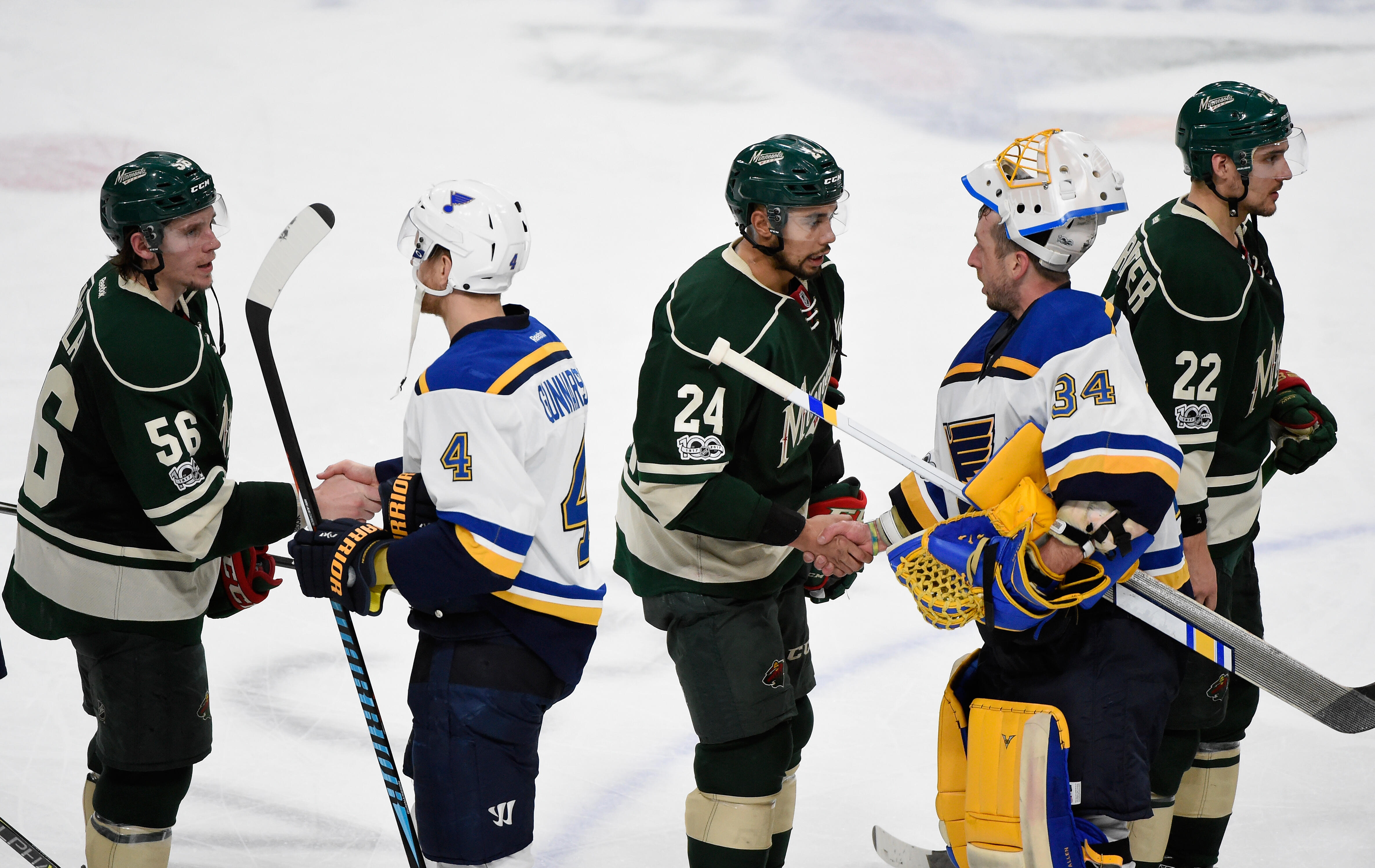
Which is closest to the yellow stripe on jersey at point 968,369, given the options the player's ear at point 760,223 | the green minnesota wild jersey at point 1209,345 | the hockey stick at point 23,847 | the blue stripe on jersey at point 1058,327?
the blue stripe on jersey at point 1058,327

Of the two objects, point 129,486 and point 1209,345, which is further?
point 1209,345

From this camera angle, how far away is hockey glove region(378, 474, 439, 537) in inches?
104

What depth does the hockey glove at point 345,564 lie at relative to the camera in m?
2.63

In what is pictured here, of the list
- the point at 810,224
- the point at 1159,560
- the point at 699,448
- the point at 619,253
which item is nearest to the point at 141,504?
the point at 699,448

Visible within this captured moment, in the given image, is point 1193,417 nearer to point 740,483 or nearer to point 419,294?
point 740,483

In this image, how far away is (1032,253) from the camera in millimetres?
2729

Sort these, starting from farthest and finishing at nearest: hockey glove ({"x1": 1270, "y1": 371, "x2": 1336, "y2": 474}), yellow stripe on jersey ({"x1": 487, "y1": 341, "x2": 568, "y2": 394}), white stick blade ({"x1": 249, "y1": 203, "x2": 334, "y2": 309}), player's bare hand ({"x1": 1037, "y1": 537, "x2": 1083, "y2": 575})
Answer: hockey glove ({"x1": 1270, "y1": 371, "x2": 1336, "y2": 474}) < white stick blade ({"x1": 249, "y1": 203, "x2": 334, "y2": 309}) < yellow stripe on jersey ({"x1": 487, "y1": 341, "x2": 568, "y2": 394}) < player's bare hand ({"x1": 1037, "y1": 537, "x2": 1083, "y2": 575})

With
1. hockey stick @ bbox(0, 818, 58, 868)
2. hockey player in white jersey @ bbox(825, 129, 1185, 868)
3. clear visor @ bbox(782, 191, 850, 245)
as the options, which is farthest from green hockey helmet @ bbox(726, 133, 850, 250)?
hockey stick @ bbox(0, 818, 58, 868)

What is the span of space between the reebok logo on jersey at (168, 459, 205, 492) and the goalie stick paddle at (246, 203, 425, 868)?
0.64 ft

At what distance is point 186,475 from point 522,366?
2.57ft

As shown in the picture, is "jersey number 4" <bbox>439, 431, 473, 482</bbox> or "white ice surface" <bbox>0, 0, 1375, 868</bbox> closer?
"jersey number 4" <bbox>439, 431, 473, 482</bbox>

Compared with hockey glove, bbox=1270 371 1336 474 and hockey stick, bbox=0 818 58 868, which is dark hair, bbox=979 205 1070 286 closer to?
hockey glove, bbox=1270 371 1336 474

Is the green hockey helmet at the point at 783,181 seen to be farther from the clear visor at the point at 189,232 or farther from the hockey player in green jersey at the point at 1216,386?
the clear visor at the point at 189,232

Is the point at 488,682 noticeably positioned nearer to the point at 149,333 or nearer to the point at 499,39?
the point at 149,333
